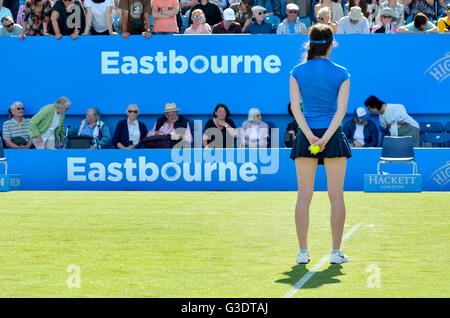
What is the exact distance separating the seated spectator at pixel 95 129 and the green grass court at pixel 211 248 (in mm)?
3904

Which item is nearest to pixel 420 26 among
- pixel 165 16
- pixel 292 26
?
pixel 292 26

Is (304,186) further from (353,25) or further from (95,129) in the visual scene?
(95,129)

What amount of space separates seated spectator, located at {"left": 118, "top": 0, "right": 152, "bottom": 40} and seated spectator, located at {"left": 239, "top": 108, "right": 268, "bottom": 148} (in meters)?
2.67

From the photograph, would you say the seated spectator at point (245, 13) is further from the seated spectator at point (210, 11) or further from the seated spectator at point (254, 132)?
the seated spectator at point (254, 132)

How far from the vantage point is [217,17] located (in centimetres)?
1888

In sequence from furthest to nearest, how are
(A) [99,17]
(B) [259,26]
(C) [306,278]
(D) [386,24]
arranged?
(B) [259,26] < (A) [99,17] < (D) [386,24] < (C) [306,278]

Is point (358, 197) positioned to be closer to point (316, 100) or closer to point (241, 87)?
point (241, 87)

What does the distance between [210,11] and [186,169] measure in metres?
3.61

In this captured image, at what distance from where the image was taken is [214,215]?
1201cm

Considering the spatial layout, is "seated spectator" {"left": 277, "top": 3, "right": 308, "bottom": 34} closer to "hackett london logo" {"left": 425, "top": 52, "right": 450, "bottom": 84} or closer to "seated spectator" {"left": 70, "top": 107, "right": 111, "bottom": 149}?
"hackett london logo" {"left": 425, "top": 52, "right": 450, "bottom": 84}

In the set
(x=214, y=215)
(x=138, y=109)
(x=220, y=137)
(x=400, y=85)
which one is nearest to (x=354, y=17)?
(x=400, y=85)

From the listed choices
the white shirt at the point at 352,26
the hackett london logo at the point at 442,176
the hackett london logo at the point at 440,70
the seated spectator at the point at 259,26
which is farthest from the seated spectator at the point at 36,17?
the hackett london logo at the point at 442,176

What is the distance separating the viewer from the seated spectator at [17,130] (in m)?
18.4

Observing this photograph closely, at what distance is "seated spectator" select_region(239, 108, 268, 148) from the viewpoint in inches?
697
